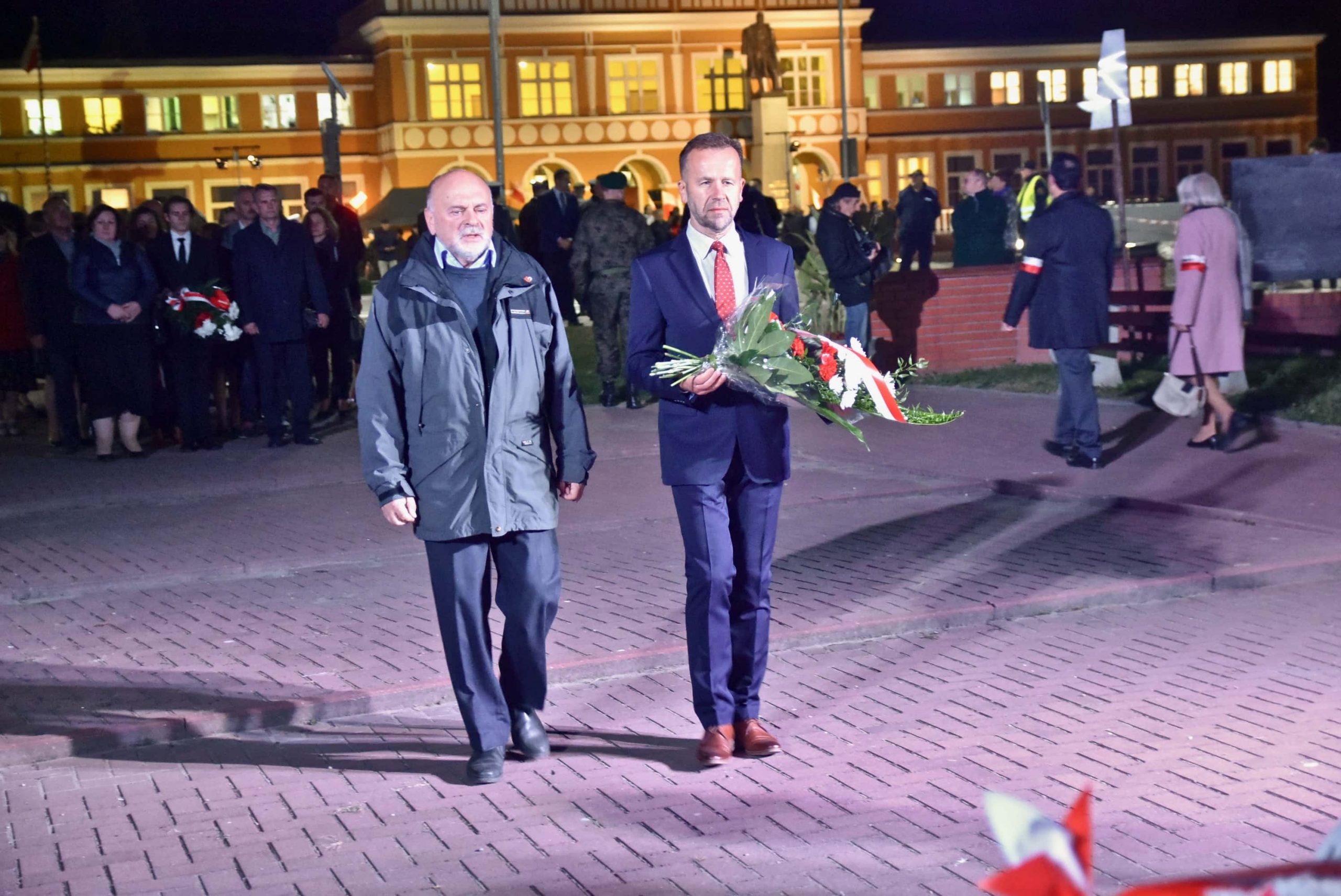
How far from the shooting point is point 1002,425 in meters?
12.9

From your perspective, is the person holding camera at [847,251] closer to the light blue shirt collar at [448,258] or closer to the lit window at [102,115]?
the light blue shirt collar at [448,258]

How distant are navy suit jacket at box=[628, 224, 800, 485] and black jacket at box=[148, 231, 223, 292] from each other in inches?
332

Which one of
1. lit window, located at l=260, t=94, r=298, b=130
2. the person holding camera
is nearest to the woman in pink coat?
the person holding camera

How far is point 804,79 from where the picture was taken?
6231 cm

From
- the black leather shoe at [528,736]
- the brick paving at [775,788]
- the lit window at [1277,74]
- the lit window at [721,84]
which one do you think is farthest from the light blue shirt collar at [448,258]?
the lit window at [1277,74]

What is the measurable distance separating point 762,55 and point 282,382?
42008 mm

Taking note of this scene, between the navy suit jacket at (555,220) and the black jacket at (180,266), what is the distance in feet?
17.1

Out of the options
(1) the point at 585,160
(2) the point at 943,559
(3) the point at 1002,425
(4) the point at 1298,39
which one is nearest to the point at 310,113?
(1) the point at 585,160

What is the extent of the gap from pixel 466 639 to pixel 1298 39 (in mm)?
68770

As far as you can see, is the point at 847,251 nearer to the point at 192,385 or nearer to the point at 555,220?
the point at 555,220

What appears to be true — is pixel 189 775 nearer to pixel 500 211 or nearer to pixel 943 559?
pixel 943 559

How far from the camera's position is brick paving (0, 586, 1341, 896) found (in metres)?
4.43

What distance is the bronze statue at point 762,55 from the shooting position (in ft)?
173

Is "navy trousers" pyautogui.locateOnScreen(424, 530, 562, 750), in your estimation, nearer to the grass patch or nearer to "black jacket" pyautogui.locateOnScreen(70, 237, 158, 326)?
A: "black jacket" pyautogui.locateOnScreen(70, 237, 158, 326)
